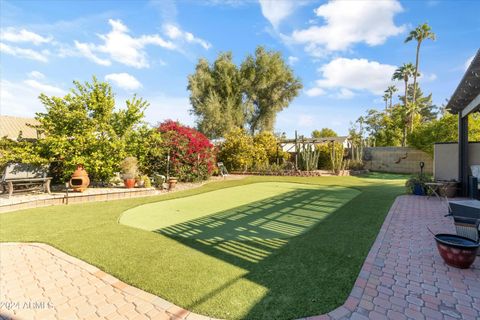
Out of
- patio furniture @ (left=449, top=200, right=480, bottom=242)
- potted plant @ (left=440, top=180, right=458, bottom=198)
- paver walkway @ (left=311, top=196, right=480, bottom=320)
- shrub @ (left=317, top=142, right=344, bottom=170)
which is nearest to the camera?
paver walkway @ (left=311, top=196, right=480, bottom=320)

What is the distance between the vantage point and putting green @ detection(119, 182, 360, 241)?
4.59 metres

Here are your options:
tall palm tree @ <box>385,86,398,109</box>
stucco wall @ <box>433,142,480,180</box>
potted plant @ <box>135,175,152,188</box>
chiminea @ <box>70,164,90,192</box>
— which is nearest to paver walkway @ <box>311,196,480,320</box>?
stucco wall @ <box>433,142,480,180</box>

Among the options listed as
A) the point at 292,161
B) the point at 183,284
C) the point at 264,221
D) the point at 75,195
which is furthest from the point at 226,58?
the point at 183,284

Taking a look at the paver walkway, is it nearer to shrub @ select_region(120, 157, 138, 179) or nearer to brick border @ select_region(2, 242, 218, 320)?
brick border @ select_region(2, 242, 218, 320)

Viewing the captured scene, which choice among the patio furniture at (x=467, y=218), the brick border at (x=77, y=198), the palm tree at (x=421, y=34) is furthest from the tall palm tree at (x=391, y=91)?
the brick border at (x=77, y=198)

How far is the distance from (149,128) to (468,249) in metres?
9.77

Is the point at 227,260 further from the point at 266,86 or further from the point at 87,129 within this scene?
the point at 266,86

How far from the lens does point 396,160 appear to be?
18875mm

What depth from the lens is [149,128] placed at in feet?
32.0

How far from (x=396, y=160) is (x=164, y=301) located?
21168 millimetres

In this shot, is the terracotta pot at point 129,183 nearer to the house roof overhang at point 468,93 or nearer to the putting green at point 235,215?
the putting green at point 235,215

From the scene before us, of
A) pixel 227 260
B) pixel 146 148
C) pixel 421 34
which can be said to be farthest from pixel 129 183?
pixel 421 34

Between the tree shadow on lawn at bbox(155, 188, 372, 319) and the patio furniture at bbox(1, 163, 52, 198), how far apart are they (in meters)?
5.54

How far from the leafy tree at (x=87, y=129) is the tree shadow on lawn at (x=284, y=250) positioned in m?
5.41
